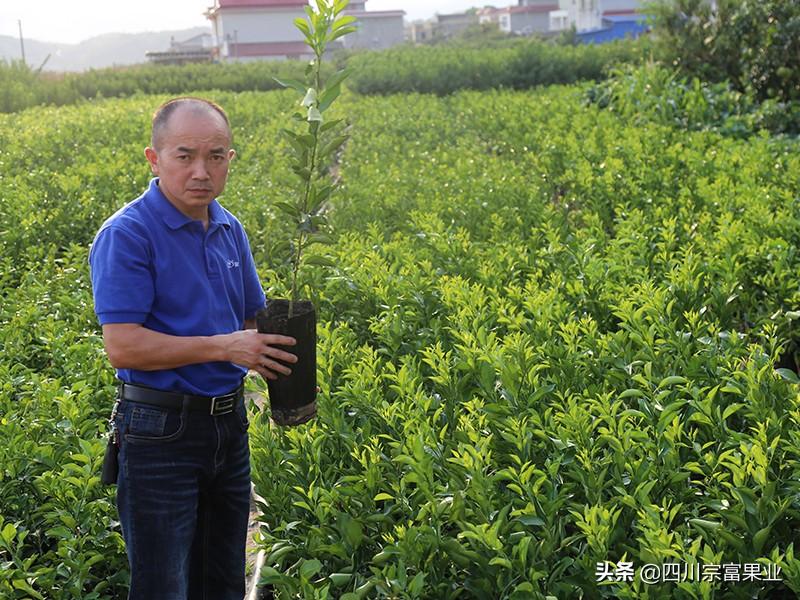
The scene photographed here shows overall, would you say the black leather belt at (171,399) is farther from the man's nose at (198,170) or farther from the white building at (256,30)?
the white building at (256,30)

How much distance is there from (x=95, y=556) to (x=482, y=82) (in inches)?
890

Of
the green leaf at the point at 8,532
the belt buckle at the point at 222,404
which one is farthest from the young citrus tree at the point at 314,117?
the green leaf at the point at 8,532

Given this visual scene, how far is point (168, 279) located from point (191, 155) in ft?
1.28

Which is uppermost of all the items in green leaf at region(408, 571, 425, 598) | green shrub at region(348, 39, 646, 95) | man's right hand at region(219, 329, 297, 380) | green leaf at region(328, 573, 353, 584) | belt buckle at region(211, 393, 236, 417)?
green shrub at region(348, 39, 646, 95)

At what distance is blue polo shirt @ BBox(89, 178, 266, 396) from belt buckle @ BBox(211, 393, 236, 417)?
25 mm

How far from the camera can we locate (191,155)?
2.80 meters

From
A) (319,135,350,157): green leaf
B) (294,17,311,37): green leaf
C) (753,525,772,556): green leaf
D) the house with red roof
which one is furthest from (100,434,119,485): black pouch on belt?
the house with red roof

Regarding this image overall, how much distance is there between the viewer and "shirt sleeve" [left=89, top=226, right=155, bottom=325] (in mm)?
2641

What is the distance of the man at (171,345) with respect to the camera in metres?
2.68

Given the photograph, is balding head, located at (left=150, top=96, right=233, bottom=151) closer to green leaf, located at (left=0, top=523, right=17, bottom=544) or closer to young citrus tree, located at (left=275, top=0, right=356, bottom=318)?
young citrus tree, located at (left=275, top=0, right=356, bottom=318)

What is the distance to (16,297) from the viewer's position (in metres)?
6.43

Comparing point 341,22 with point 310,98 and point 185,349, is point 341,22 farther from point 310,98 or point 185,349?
point 185,349

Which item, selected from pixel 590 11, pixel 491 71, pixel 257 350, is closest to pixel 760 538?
pixel 257 350

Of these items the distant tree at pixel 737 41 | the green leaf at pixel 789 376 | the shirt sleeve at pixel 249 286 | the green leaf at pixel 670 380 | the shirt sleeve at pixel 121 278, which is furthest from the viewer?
the distant tree at pixel 737 41
